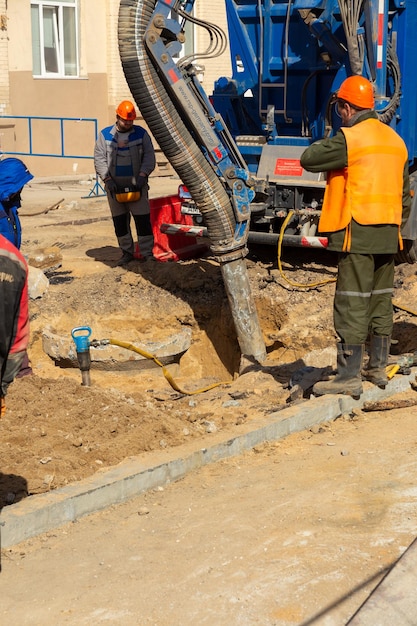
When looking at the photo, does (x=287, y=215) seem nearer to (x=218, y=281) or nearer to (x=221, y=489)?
(x=218, y=281)

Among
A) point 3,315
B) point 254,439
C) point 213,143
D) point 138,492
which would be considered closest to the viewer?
A: point 3,315

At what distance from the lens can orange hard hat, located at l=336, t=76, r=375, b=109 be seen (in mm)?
5930

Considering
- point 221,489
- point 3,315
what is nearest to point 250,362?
point 221,489

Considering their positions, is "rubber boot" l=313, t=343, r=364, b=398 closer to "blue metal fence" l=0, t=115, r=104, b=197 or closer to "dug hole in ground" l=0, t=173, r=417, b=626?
"dug hole in ground" l=0, t=173, r=417, b=626

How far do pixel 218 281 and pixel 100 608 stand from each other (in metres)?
6.51

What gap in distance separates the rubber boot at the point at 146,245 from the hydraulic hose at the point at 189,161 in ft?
7.60

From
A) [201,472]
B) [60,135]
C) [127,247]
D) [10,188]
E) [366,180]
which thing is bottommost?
[201,472]

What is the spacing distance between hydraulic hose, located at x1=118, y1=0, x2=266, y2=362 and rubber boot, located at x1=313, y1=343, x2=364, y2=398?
8.21 ft

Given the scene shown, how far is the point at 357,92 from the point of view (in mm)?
5980

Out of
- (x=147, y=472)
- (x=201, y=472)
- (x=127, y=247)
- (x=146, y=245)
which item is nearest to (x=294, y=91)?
(x=146, y=245)

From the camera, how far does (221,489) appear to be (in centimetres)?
509

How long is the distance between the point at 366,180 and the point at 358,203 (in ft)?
0.51

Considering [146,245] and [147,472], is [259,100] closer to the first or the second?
[146,245]

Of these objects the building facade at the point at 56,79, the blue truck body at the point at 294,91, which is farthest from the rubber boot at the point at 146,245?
the building facade at the point at 56,79
